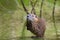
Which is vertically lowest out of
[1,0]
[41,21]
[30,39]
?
[30,39]

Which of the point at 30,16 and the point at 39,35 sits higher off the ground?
A: the point at 30,16

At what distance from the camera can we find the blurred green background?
565 centimetres

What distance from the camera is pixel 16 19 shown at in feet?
24.8

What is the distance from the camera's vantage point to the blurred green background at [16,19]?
5.65 metres

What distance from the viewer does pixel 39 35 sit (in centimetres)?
503

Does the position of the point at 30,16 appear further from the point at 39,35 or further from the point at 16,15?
the point at 16,15

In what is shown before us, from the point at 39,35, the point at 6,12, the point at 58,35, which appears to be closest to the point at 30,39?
the point at 39,35

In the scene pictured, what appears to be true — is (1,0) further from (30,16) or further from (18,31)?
(30,16)

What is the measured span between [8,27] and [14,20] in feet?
3.37

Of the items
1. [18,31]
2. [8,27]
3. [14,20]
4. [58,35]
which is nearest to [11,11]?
[14,20]

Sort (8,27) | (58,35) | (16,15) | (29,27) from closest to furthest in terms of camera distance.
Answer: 1. (29,27)
2. (58,35)
3. (8,27)
4. (16,15)

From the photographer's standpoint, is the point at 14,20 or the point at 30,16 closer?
the point at 30,16

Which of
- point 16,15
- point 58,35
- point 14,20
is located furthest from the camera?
point 16,15

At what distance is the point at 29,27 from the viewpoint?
488cm
